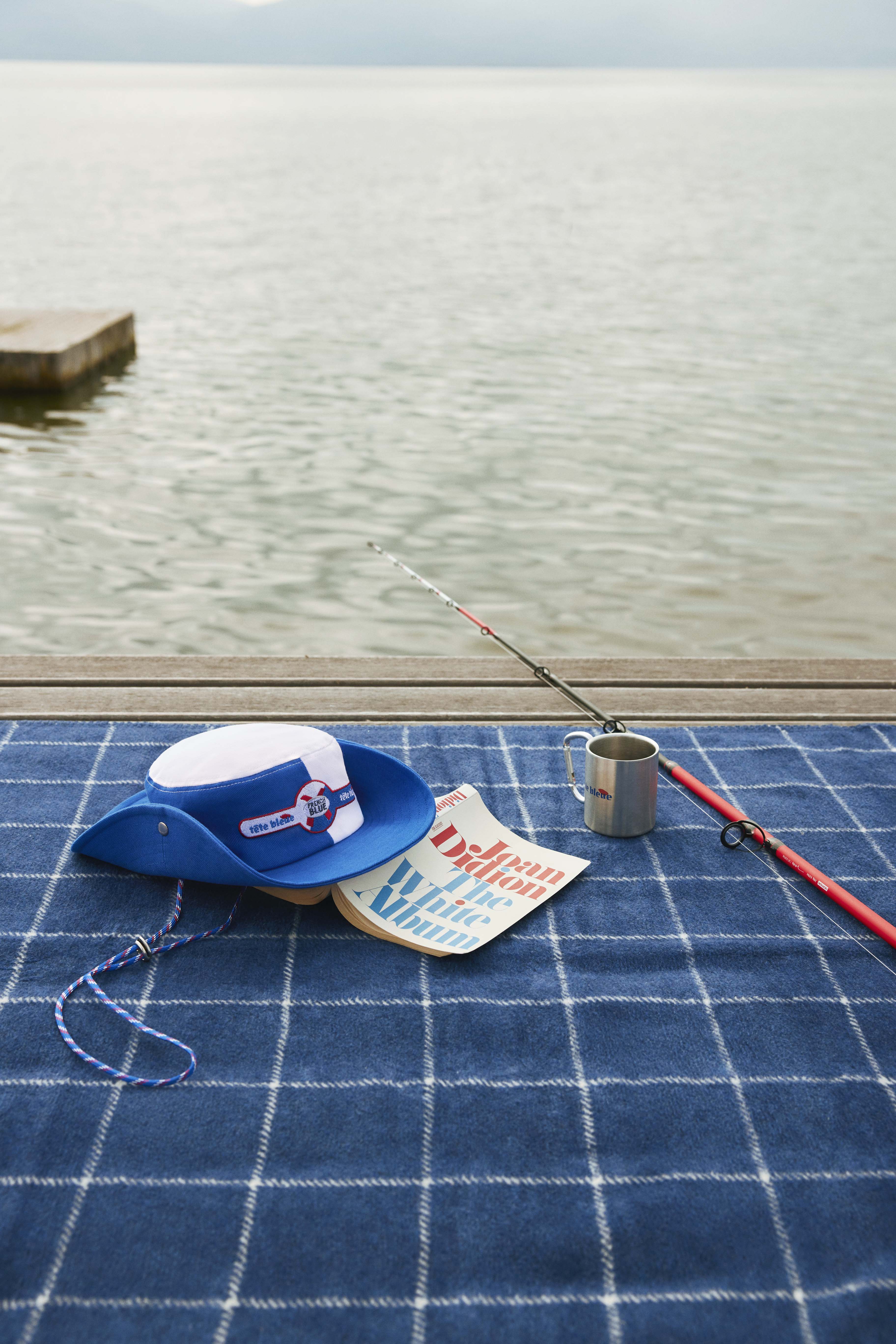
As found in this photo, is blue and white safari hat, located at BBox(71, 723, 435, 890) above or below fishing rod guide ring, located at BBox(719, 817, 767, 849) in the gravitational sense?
above

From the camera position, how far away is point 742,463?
18.0 feet

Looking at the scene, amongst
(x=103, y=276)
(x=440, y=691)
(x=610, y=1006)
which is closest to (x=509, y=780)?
(x=440, y=691)

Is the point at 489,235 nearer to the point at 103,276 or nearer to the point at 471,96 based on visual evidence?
the point at 103,276

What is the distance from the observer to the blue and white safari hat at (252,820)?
167cm

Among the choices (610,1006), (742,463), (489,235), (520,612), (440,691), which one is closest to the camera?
(610,1006)

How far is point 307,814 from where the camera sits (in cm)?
172

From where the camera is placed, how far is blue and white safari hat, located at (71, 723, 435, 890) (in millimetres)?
1665

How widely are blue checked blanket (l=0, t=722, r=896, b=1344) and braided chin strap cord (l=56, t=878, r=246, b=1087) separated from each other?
15mm

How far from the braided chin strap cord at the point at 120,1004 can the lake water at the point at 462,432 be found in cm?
201

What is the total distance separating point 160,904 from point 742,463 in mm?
4394

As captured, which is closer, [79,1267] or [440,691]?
[79,1267]

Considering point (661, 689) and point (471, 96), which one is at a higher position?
point (471, 96)

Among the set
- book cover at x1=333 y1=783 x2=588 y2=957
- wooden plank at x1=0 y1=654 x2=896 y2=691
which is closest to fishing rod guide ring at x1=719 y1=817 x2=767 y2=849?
book cover at x1=333 y1=783 x2=588 y2=957

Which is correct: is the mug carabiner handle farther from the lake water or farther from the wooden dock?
the wooden dock
